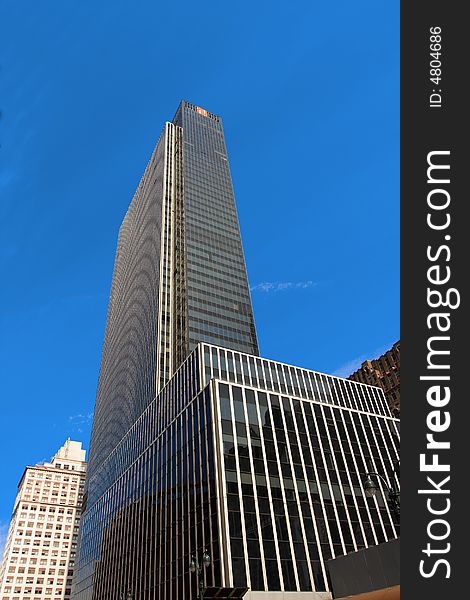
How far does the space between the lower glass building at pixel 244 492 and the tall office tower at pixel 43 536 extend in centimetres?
A: 7963

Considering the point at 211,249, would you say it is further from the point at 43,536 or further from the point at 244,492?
the point at 43,536

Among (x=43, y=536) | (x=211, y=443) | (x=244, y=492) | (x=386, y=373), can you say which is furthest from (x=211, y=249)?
(x=43, y=536)

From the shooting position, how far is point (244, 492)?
1747 inches

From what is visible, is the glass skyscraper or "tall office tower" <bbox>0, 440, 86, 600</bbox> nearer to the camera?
the glass skyscraper

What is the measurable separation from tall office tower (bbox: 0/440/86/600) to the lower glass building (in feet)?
261

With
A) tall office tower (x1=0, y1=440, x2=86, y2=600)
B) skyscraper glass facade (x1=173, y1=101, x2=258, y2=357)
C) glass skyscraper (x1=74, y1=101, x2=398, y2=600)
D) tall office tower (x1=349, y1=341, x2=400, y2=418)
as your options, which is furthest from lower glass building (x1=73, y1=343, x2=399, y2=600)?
tall office tower (x1=0, y1=440, x2=86, y2=600)

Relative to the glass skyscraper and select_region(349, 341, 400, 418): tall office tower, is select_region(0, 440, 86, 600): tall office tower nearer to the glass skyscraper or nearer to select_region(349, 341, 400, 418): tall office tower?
the glass skyscraper

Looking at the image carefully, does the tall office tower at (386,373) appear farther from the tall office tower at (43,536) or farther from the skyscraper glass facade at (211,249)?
the tall office tower at (43,536)

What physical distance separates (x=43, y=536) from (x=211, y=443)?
125m

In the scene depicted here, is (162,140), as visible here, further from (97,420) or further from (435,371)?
(435,371)

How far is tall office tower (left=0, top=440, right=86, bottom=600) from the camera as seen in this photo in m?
133

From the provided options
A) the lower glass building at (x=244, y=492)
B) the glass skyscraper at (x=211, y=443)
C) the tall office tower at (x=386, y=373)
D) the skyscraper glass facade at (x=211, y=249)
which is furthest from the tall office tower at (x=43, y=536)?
the tall office tower at (x=386, y=373)

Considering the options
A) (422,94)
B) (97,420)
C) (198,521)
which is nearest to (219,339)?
(198,521)

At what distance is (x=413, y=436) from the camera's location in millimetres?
9500
